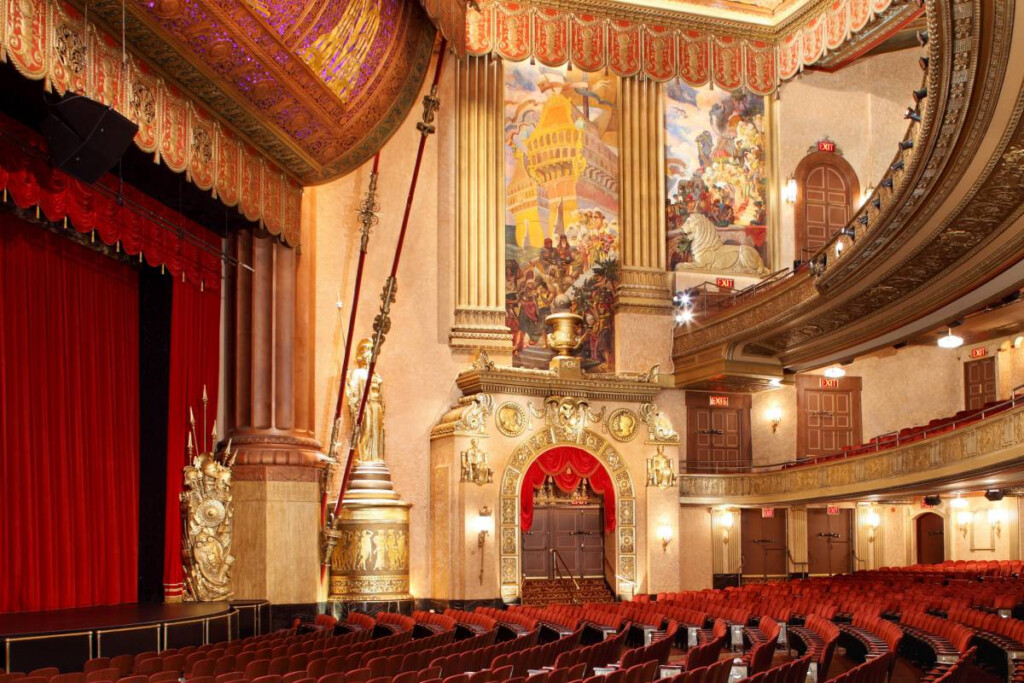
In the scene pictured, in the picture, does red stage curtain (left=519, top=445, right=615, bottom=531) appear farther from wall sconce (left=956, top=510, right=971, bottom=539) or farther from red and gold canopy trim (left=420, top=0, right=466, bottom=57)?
wall sconce (left=956, top=510, right=971, bottom=539)

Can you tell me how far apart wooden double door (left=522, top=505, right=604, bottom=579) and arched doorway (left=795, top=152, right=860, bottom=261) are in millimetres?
7402

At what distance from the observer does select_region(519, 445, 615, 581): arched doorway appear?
21.9 meters

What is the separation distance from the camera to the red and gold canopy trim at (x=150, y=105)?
10.9 m

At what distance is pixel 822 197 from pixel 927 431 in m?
7.87

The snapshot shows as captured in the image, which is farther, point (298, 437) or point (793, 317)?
point (793, 317)

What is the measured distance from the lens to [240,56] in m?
14.0

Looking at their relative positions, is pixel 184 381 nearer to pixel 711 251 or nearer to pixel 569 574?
pixel 569 574

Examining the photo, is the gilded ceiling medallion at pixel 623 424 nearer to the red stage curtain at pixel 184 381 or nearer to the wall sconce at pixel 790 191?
the wall sconce at pixel 790 191

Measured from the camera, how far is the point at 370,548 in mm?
19062

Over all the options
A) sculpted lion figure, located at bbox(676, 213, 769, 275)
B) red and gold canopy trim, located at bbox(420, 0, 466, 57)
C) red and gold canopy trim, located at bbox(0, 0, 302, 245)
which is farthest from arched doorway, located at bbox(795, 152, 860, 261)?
red and gold canopy trim, located at bbox(0, 0, 302, 245)

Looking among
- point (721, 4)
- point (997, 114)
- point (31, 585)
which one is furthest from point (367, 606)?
point (721, 4)

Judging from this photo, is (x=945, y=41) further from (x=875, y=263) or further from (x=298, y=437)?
(x=298, y=437)

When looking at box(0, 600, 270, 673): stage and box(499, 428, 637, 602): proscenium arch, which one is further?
box(499, 428, 637, 602): proscenium arch

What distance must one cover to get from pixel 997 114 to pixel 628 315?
13.2 meters
